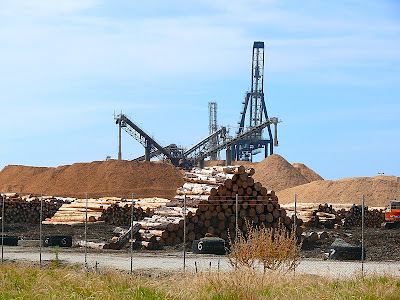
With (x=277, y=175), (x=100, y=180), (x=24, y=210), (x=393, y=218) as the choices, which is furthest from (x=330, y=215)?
(x=277, y=175)

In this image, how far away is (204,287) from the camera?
10.9 m

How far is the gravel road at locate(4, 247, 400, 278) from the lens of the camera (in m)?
16.1

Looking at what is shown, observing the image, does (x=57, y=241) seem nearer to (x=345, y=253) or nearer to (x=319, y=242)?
(x=319, y=242)

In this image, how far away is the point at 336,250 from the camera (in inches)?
731

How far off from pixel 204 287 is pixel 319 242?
1276 centimetres

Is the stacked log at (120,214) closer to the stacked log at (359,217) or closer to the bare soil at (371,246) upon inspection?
the bare soil at (371,246)

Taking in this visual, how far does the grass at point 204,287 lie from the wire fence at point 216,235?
2.09 meters

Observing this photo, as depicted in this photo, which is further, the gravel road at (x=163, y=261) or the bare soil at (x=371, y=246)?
the bare soil at (x=371, y=246)

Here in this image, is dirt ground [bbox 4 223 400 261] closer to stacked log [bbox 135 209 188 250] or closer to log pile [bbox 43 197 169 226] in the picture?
stacked log [bbox 135 209 188 250]

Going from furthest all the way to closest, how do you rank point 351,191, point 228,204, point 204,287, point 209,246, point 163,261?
point 351,191
point 228,204
point 209,246
point 163,261
point 204,287

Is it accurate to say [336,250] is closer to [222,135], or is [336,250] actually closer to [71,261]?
[71,261]

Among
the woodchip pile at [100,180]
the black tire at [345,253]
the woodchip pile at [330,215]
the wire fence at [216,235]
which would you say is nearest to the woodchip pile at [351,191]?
the woodchip pile at [100,180]

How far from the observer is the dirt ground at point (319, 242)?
20.2 meters

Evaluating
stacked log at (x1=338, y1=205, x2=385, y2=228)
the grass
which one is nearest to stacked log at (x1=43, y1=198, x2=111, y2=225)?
stacked log at (x1=338, y1=205, x2=385, y2=228)
